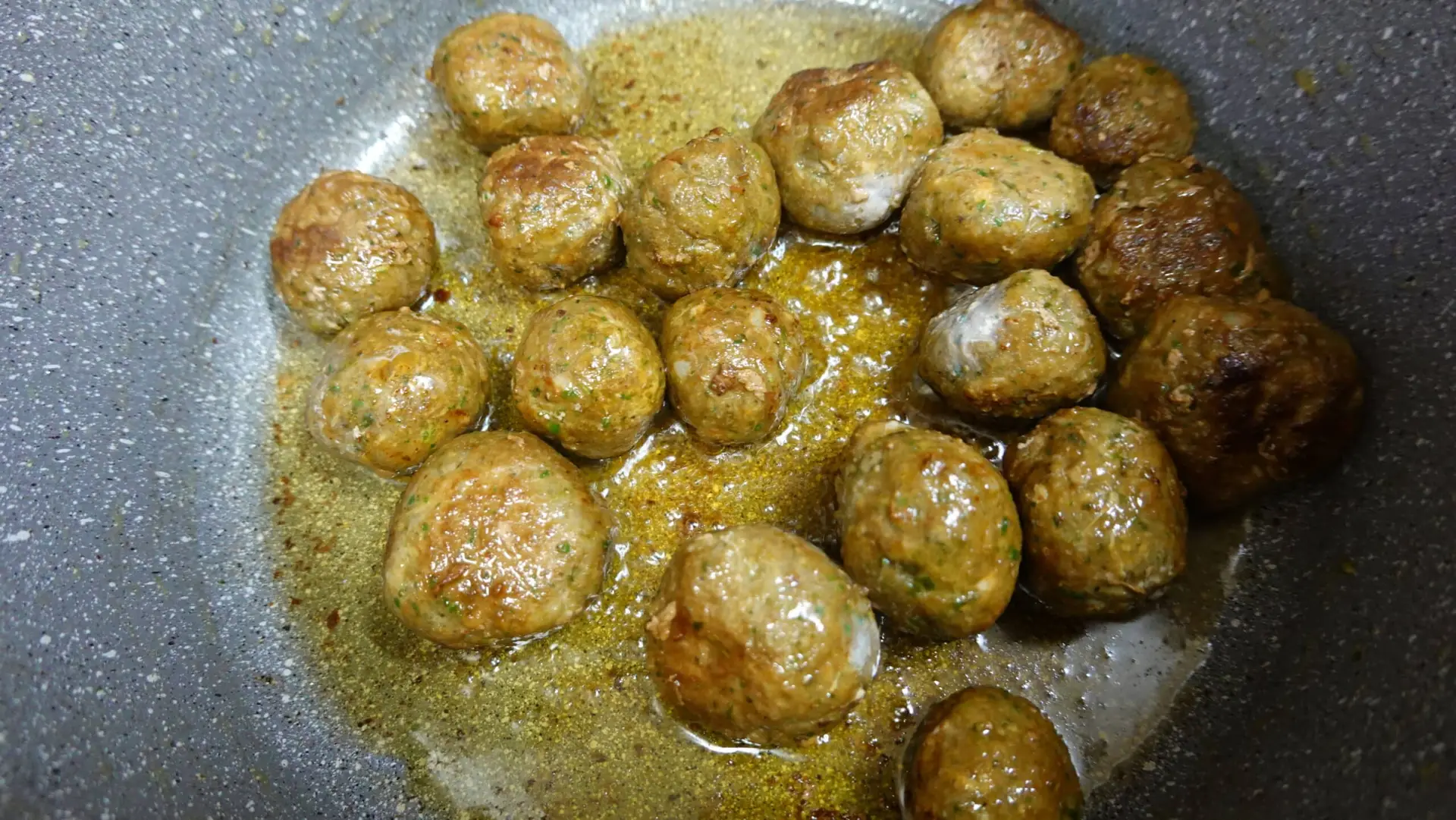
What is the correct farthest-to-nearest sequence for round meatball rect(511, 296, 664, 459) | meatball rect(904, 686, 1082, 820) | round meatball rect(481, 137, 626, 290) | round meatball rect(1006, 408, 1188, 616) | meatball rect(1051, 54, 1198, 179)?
meatball rect(1051, 54, 1198, 179), round meatball rect(481, 137, 626, 290), round meatball rect(511, 296, 664, 459), round meatball rect(1006, 408, 1188, 616), meatball rect(904, 686, 1082, 820)

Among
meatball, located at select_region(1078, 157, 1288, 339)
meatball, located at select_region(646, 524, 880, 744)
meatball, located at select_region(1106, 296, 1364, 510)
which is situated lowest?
meatball, located at select_region(646, 524, 880, 744)

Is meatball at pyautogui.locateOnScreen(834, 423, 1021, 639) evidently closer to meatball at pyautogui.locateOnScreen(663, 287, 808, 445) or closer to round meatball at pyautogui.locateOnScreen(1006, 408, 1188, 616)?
round meatball at pyautogui.locateOnScreen(1006, 408, 1188, 616)

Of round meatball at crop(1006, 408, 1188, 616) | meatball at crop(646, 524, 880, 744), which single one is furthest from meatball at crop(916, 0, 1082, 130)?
meatball at crop(646, 524, 880, 744)

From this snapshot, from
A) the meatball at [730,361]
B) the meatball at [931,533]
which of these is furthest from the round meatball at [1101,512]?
the meatball at [730,361]

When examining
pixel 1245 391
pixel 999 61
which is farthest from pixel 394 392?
pixel 1245 391

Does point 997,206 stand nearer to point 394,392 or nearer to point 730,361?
point 730,361

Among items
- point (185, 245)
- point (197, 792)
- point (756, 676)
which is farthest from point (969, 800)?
point (185, 245)
